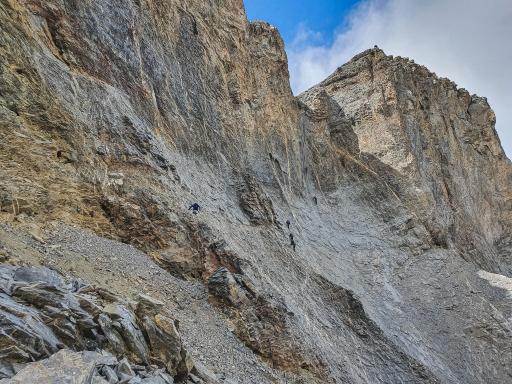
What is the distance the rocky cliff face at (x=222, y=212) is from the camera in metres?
13.9

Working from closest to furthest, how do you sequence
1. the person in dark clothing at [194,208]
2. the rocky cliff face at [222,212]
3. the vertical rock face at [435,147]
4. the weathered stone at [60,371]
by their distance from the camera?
the weathered stone at [60,371] < the rocky cliff face at [222,212] < the person in dark clothing at [194,208] < the vertical rock face at [435,147]

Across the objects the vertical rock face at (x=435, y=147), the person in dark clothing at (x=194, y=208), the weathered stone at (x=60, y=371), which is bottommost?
the weathered stone at (x=60, y=371)

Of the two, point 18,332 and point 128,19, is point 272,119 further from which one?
point 18,332

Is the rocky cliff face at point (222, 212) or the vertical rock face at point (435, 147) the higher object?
the vertical rock face at point (435, 147)

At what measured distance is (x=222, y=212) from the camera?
23938 millimetres

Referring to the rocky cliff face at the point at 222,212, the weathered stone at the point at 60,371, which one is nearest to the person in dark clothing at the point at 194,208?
the rocky cliff face at the point at 222,212

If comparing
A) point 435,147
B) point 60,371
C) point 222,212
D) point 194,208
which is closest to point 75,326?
point 60,371

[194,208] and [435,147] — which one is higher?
[435,147]

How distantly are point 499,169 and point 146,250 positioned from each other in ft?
208

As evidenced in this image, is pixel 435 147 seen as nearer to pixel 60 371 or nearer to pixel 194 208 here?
pixel 194 208

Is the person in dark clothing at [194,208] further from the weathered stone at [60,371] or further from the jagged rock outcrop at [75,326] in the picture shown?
the weathered stone at [60,371]

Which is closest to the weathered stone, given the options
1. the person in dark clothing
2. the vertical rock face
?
the person in dark clothing

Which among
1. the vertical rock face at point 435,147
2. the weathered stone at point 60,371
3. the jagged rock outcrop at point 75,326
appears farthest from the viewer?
the vertical rock face at point 435,147

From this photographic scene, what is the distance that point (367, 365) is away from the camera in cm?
2072
